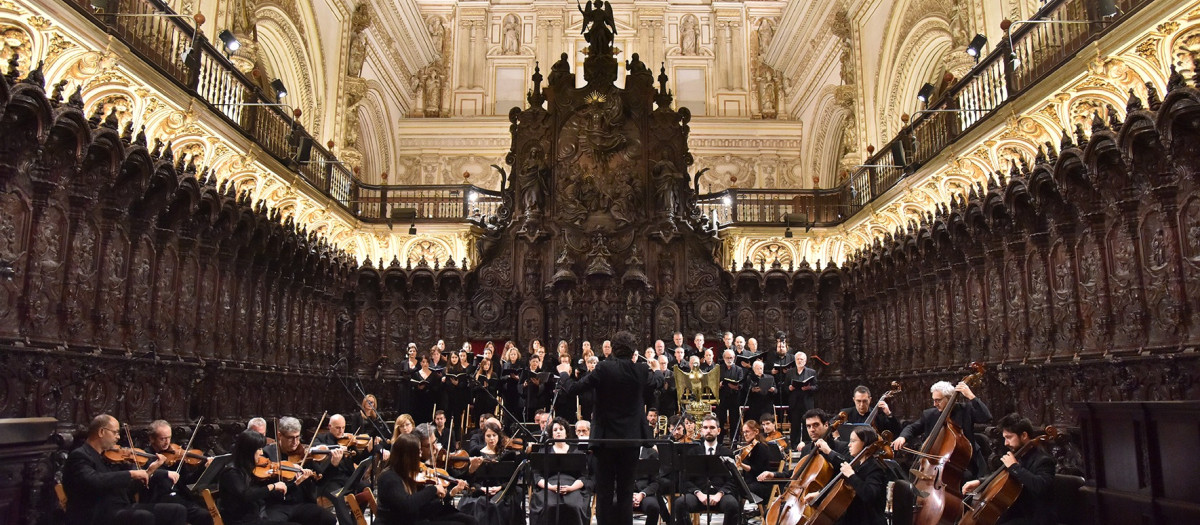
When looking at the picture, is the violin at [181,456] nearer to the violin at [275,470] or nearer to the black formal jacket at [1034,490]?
the violin at [275,470]

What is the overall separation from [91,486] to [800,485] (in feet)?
16.3

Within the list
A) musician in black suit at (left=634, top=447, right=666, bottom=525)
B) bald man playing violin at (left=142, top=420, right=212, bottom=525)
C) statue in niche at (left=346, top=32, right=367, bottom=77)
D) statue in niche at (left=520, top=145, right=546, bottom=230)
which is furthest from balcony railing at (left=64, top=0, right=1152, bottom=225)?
musician in black suit at (left=634, top=447, right=666, bottom=525)

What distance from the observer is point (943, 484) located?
228 inches

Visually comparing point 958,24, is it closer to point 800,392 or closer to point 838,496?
point 800,392

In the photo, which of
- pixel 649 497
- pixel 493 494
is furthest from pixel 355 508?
pixel 649 497

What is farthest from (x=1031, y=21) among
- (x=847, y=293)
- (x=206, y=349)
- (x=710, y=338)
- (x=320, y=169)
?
(x=320, y=169)

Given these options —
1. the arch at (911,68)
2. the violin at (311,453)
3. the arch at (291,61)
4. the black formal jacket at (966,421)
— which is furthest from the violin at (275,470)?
the arch at (911,68)

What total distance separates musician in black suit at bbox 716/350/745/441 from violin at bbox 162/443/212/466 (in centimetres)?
703

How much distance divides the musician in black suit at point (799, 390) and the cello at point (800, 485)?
5443 millimetres

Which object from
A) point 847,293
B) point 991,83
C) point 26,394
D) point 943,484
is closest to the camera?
point 943,484

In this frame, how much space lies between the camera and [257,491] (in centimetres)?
582

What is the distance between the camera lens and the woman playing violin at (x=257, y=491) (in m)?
5.68

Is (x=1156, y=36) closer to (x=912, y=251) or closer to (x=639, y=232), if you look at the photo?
(x=912, y=251)

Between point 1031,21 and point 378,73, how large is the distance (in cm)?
1672
